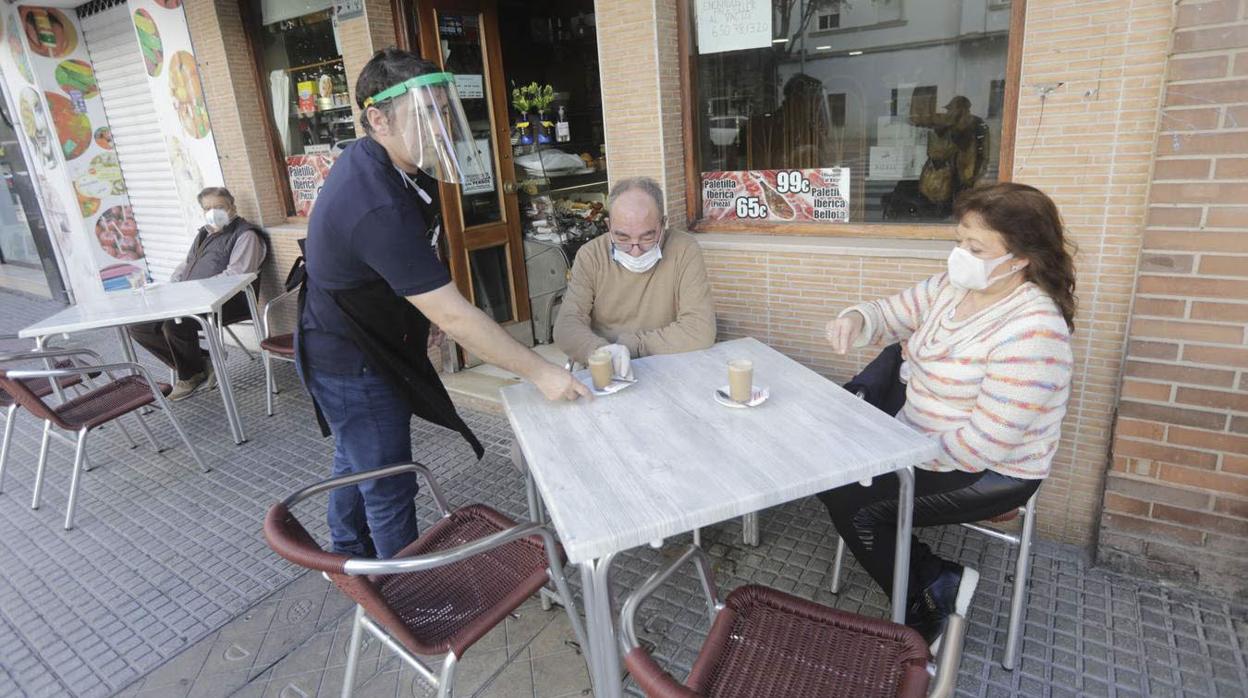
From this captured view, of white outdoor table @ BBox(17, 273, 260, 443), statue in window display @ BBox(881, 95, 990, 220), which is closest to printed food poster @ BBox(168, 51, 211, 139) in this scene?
white outdoor table @ BBox(17, 273, 260, 443)

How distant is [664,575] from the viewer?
1.59 m

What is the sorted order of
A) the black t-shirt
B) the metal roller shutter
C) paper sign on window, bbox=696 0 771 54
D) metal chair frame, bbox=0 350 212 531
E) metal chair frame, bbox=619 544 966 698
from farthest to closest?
the metal roller shutter
paper sign on window, bbox=696 0 771 54
metal chair frame, bbox=0 350 212 531
the black t-shirt
metal chair frame, bbox=619 544 966 698

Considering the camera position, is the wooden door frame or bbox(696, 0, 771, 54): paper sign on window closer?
bbox(696, 0, 771, 54): paper sign on window

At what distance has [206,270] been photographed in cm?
511

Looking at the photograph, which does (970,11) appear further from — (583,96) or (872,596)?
(583,96)

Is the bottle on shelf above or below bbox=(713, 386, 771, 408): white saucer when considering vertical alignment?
above

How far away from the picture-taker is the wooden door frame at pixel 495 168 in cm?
431

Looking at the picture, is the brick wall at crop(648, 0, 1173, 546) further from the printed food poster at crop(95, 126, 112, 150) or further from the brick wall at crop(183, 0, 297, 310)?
the printed food poster at crop(95, 126, 112, 150)

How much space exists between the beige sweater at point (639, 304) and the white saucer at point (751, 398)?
629 millimetres

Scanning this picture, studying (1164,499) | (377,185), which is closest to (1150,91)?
(1164,499)

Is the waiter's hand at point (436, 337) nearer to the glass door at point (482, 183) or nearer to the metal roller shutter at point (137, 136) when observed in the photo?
the glass door at point (482, 183)

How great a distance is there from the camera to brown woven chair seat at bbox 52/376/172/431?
344 centimetres

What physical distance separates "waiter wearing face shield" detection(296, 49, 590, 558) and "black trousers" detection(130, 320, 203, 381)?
3160 mm

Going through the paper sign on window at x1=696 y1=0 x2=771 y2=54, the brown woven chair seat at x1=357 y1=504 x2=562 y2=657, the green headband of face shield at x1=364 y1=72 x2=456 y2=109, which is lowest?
the brown woven chair seat at x1=357 y1=504 x2=562 y2=657
